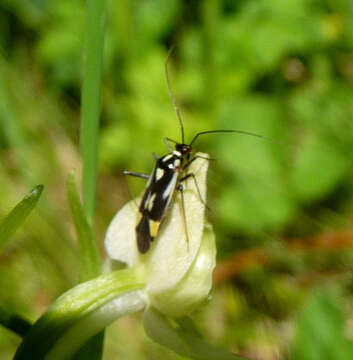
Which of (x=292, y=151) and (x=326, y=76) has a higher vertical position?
(x=326, y=76)

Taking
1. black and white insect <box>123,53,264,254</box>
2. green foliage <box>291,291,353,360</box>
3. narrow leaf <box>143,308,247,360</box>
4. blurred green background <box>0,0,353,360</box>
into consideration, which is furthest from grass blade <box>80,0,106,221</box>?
blurred green background <box>0,0,353,360</box>

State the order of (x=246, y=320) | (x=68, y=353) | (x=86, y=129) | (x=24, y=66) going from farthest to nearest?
(x=24, y=66) → (x=246, y=320) → (x=86, y=129) → (x=68, y=353)

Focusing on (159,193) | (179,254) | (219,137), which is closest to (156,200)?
(159,193)

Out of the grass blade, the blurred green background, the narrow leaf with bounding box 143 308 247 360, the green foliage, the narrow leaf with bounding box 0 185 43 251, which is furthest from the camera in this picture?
the blurred green background

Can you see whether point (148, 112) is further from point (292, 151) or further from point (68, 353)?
point (68, 353)

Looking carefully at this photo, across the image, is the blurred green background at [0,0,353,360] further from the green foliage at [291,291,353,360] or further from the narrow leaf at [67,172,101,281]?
the narrow leaf at [67,172,101,281]

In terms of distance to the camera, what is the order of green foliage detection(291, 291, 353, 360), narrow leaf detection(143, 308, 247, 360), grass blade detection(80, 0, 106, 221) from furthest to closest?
green foliage detection(291, 291, 353, 360) < grass blade detection(80, 0, 106, 221) < narrow leaf detection(143, 308, 247, 360)

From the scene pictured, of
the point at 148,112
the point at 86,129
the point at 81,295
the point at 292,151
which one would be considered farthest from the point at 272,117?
the point at 81,295

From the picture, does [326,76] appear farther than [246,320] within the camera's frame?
Yes
